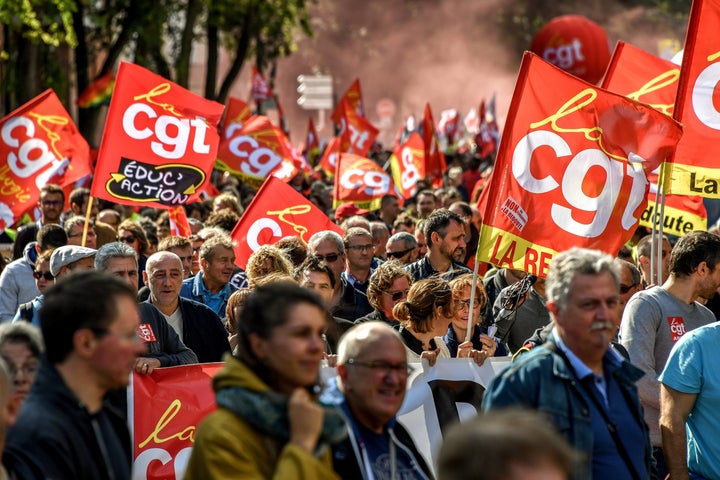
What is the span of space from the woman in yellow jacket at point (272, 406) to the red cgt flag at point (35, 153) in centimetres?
815

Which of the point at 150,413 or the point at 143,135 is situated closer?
the point at 150,413

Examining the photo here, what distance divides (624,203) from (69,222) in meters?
5.12

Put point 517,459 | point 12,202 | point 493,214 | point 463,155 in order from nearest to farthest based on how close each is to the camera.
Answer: point 517,459 < point 493,214 < point 12,202 < point 463,155

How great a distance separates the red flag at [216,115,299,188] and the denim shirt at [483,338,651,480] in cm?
1154

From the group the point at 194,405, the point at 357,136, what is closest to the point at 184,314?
the point at 194,405

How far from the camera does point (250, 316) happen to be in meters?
3.64

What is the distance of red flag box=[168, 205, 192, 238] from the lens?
11308 millimetres

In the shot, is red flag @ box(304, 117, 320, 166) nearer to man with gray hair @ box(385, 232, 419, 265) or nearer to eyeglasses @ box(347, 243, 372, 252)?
man with gray hair @ box(385, 232, 419, 265)

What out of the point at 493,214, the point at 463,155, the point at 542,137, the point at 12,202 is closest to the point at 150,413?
the point at 493,214

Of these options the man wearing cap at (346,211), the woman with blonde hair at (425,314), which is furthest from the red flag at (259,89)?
the woman with blonde hair at (425,314)

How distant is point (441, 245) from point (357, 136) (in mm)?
12958

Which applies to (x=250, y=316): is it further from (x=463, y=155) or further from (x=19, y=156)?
(x=463, y=155)

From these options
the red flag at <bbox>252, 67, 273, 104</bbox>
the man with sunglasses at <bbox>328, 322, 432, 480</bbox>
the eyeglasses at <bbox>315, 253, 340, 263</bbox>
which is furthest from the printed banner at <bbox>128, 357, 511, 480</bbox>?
the red flag at <bbox>252, 67, 273, 104</bbox>

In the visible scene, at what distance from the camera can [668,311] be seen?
20.6 feet
